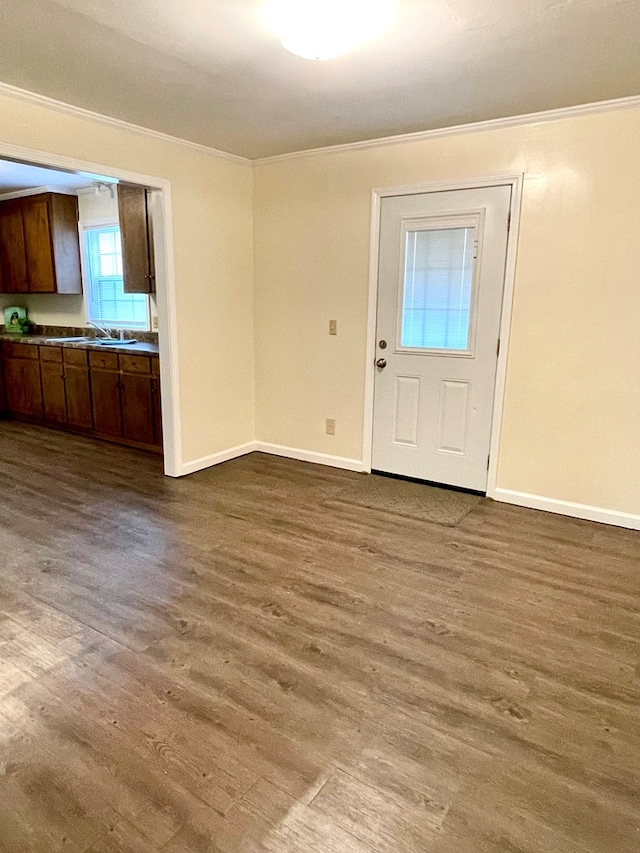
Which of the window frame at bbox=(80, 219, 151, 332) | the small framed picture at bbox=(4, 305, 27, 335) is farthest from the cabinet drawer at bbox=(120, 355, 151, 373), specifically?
the small framed picture at bbox=(4, 305, 27, 335)

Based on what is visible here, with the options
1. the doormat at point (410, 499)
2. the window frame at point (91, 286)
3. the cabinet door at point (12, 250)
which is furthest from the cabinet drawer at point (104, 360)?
the doormat at point (410, 499)

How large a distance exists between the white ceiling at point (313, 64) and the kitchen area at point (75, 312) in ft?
5.70

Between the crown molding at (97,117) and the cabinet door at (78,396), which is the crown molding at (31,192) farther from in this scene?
the crown molding at (97,117)

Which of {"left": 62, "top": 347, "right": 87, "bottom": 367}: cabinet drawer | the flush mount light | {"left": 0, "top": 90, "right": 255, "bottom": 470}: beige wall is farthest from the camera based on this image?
{"left": 62, "top": 347, "right": 87, "bottom": 367}: cabinet drawer

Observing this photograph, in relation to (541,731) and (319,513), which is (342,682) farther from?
(319,513)

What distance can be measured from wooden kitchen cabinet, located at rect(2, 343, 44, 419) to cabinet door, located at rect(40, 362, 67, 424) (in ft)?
0.29

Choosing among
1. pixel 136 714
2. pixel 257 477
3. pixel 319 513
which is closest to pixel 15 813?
pixel 136 714

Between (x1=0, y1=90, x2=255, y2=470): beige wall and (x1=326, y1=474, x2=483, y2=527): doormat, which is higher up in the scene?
(x1=0, y1=90, x2=255, y2=470): beige wall

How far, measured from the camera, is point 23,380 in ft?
18.4

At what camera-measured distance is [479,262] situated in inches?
137

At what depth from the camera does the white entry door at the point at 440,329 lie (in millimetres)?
3486

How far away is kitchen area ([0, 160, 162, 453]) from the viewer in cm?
464

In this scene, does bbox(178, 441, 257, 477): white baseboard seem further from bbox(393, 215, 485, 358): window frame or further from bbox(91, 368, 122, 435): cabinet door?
bbox(393, 215, 485, 358): window frame

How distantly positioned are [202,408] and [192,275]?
999mm
